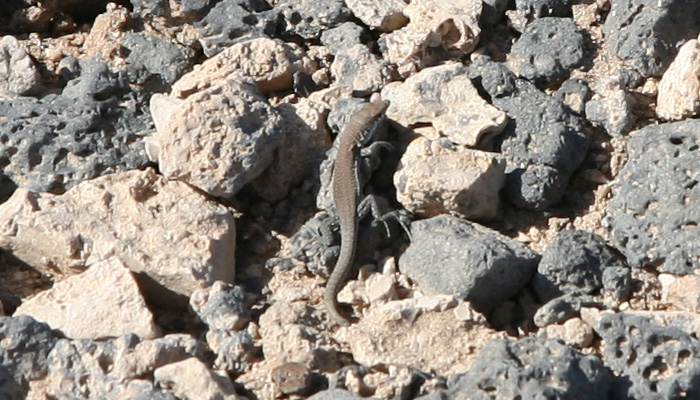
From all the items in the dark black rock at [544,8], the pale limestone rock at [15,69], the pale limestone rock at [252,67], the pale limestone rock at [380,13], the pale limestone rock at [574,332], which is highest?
the dark black rock at [544,8]

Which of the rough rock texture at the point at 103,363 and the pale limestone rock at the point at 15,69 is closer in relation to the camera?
the rough rock texture at the point at 103,363

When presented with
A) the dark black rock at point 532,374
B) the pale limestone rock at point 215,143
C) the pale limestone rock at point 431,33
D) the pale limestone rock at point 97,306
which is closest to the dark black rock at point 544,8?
the pale limestone rock at point 431,33

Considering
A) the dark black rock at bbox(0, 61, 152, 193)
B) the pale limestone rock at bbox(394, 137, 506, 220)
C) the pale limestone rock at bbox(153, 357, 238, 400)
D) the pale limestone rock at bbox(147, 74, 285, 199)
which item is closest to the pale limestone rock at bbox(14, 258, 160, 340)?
the pale limestone rock at bbox(153, 357, 238, 400)

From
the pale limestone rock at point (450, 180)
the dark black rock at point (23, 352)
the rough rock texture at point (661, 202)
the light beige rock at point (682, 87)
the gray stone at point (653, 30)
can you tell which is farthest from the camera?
the gray stone at point (653, 30)

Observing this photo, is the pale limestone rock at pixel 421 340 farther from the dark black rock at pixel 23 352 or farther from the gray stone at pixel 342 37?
the gray stone at pixel 342 37

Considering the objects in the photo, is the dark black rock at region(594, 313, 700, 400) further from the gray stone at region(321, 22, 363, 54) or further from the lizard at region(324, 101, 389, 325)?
the gray stone at region(321, 22, 363, 54)

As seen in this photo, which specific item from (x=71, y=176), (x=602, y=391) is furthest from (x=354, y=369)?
(x=71, y=176)
